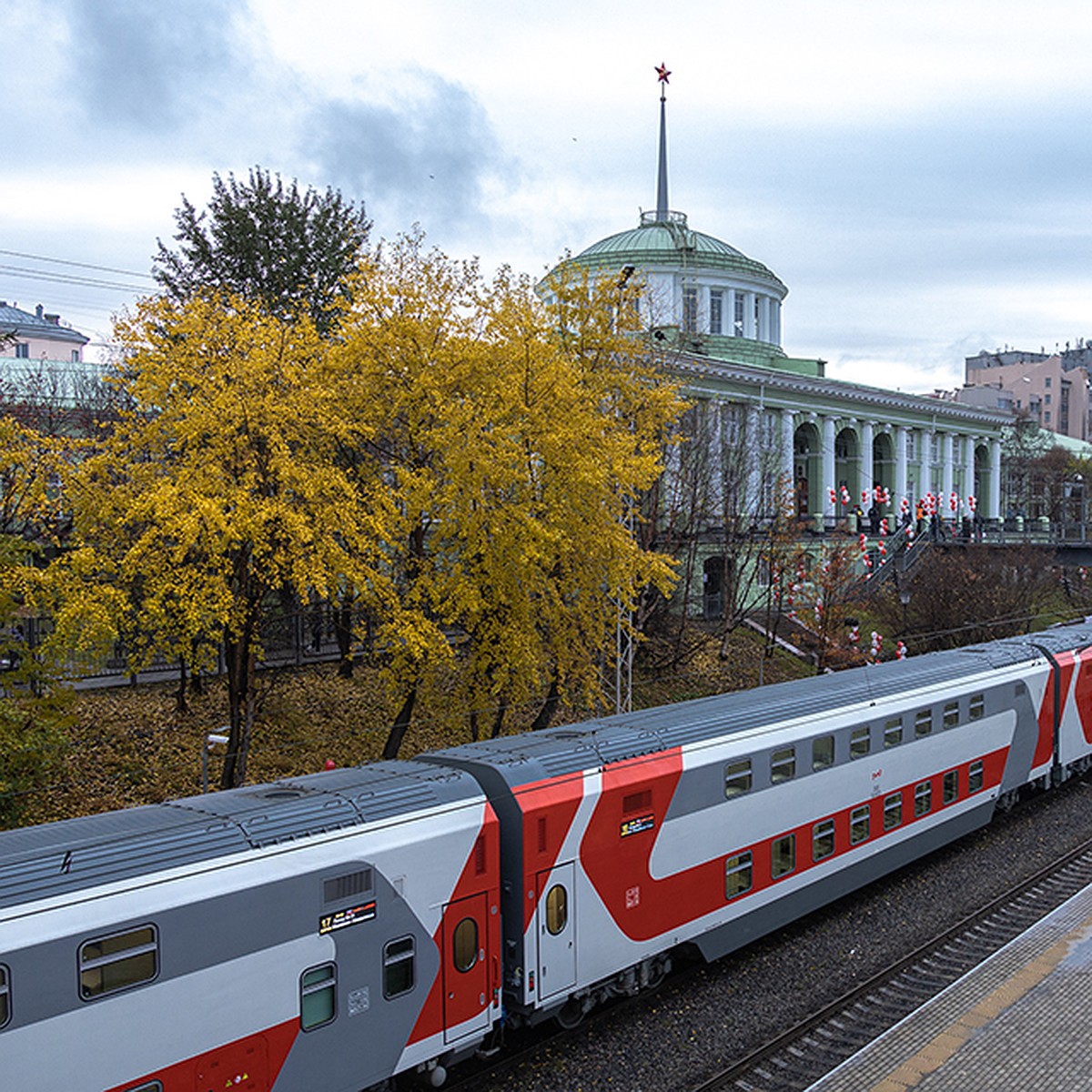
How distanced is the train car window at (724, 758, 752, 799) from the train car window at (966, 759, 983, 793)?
8058 millimetres

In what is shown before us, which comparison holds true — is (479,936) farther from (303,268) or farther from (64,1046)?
(303,268)

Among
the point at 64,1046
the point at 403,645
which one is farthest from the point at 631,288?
the point at 64,1046

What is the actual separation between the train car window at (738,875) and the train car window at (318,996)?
6537 mm

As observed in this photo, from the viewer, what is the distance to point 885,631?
4853 centimetres

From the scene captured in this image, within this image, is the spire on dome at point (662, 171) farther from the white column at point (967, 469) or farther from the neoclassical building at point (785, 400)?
the white column at point (967, 469)

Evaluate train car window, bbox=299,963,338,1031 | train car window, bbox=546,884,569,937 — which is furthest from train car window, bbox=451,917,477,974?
train car window, bbox=299,963,338,1031

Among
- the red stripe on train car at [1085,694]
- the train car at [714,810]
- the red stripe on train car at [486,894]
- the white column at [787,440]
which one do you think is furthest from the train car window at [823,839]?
the white column at [787,440]

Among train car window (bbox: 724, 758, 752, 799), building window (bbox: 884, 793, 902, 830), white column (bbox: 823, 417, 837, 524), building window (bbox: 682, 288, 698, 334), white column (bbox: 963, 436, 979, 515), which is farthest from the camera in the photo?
white column (bbox: 963, 436, 979, 515)

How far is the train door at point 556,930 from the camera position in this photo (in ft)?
39.7

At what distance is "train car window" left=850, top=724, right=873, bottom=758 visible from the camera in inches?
671

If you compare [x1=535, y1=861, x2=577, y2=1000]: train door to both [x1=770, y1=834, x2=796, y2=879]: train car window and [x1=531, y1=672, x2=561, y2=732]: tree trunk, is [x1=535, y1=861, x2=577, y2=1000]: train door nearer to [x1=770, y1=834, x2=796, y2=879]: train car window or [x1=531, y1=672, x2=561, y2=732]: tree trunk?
[x1=770, y1=834, x2=796, y2=879]: train car window

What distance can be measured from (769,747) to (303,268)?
89.7 ft

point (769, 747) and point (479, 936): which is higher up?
point (769, 747)

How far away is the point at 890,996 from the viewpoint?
1470 centimetres
